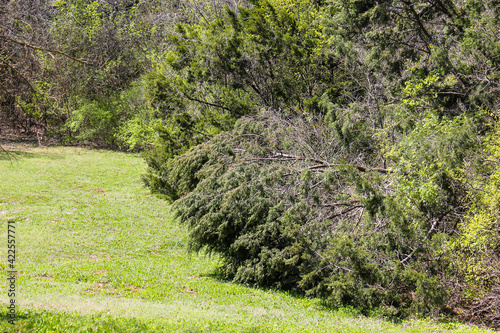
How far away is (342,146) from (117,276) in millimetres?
6467

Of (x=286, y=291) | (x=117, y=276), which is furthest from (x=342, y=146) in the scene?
(x=117, y=276)

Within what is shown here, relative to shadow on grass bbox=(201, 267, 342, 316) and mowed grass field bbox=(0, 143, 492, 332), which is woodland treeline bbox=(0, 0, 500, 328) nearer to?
shadow on grass bbox=(201, 267, 342, 316)

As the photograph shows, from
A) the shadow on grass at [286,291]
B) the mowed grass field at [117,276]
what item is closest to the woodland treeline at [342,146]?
the shadow on grass at [286,291]

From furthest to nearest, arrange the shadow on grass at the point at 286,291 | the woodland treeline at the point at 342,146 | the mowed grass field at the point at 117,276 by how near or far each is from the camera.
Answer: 1. the shadow on grass at the point at 286,291
2. the woodland treeline at the point at 342,146
3. the mowed grass field at the point at 117,276

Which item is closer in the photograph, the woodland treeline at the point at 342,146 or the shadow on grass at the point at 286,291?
the woodland treeline at the point at 342,146

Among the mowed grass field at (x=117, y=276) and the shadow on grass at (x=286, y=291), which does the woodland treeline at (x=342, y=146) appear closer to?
the shadow on grass at (x=286, y=291)

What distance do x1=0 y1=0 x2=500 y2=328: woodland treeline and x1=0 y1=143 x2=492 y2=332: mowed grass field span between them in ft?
3.28

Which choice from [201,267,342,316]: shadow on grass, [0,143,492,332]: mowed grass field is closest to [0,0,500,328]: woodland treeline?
[201,267,342,316]: shadow on grass

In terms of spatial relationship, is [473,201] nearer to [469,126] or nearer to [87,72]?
[469,126]

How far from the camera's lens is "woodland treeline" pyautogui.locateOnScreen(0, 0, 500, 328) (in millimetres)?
9141

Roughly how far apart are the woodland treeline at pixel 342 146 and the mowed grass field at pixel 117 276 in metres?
1.00

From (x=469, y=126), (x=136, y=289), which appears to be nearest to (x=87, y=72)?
(x=136, y=289)

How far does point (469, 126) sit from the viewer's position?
380 inches

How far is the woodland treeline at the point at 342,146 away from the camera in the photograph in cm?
914
